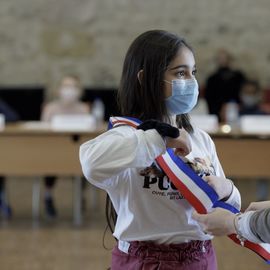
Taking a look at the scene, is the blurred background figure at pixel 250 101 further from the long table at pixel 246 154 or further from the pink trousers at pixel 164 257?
the pink trousers at pixel 164 257

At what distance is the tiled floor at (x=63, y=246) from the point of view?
15.5 ft

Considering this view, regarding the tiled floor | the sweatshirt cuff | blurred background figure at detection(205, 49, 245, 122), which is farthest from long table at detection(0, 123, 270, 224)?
the sweatshirt cuff

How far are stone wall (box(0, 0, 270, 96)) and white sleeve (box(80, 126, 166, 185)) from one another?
814 cm

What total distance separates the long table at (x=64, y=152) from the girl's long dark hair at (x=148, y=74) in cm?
407

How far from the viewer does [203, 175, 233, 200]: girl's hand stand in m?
1.85

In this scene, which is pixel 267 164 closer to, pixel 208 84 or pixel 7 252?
pixel 7 252

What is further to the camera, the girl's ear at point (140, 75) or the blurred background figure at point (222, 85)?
the blurred background figure at point (222, 85)

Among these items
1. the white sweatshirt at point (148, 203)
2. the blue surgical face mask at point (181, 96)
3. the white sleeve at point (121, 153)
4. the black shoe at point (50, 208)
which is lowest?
the black shoe at point (50, 208)

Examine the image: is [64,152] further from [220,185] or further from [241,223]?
[241,223]

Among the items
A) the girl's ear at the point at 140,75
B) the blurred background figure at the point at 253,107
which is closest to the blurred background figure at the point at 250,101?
the blurred background figure at the point at 253,107

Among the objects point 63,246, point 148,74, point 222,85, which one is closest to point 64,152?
point 63,246

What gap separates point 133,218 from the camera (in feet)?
6.17

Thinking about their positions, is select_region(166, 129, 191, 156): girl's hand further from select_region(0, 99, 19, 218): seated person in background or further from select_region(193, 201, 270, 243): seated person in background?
select_region(0, 99, 19, 218): seated person in background

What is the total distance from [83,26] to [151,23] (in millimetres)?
961
